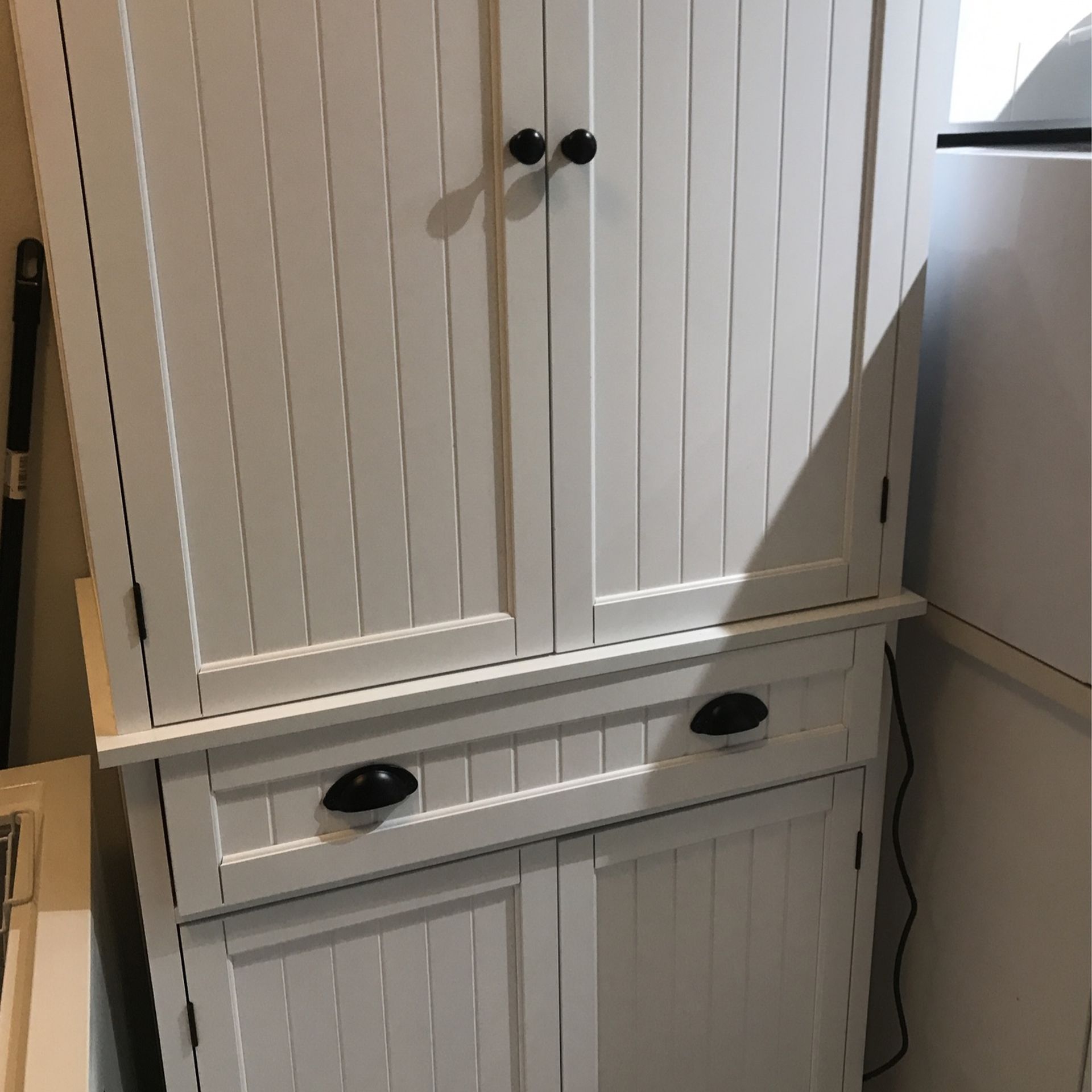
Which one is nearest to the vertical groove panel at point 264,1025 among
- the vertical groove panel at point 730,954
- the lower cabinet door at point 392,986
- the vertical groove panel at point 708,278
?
the lower cabinet door at point 392,986

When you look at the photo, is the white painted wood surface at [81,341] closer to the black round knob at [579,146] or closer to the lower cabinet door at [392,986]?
the lower cabinet door at [392,986]

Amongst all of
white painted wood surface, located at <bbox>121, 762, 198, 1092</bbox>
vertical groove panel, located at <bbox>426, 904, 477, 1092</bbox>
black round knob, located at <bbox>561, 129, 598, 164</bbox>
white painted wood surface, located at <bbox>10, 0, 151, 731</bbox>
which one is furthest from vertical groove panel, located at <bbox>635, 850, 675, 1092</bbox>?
black round knob, located at <bbox>561, 129, 598, 164</bbox>

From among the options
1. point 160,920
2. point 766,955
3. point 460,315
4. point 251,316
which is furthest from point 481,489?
point 766,955

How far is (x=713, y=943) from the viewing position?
4.79 feet

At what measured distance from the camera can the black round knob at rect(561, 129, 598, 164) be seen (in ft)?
3.48

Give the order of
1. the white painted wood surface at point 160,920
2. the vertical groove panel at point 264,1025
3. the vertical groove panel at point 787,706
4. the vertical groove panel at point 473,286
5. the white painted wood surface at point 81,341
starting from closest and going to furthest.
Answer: the white painted wood surface at point 81,341, the vertical groove panel at point 473,286, the white painted wood surface at point 160,920, the vertical groove panel at point 264,1025, the vertical groove panel at point 787,706

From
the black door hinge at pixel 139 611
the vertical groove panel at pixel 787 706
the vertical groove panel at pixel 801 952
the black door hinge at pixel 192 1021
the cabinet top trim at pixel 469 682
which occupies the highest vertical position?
the black door hinge at pixel 139 611

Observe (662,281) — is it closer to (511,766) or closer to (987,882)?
(511,766)

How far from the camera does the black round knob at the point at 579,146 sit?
1061 mm

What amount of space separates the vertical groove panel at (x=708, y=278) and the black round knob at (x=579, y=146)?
5.2 inches

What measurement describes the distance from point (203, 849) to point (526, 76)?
32.6 inches

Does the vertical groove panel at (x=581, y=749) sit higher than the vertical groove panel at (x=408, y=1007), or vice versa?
the vertical groove panel at (x=581, y=749)

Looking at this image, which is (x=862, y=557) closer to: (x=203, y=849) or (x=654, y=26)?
(x=654, y=26)

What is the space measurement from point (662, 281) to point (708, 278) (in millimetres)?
56
